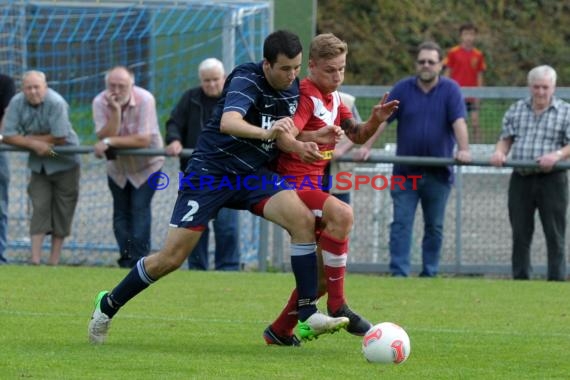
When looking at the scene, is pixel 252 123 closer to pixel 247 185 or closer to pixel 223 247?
pixel 247 185

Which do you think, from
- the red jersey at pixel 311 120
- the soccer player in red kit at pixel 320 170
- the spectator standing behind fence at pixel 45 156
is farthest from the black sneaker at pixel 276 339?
the spectator standing behind fence at pixel 45 156

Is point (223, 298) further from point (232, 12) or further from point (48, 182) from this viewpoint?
point (232, 12)

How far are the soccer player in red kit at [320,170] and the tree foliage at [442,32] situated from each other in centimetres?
1920

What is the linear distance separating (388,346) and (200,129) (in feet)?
21.5

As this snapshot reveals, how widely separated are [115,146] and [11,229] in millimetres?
2099

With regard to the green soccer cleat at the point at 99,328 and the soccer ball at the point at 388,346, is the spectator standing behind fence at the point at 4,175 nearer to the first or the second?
the green soccer cleat at the point at 99,328

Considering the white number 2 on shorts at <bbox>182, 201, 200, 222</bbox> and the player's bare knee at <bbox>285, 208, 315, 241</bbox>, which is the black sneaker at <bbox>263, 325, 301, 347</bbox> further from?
the white number 2 on shorts at <bbox>182, 201, 200, 222</bbox>

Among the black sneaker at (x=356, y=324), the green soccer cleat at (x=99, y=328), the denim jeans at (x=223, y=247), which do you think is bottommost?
the denim jeans at (x=223, y=247)

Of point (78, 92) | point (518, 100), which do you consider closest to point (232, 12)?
point (78, 92)

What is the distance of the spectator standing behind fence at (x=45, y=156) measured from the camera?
13297 mm

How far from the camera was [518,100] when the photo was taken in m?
13.6

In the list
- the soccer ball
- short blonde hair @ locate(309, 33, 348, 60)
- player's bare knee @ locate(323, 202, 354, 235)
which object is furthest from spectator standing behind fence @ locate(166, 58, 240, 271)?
the soccer ball

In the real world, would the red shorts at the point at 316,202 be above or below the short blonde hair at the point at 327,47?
below

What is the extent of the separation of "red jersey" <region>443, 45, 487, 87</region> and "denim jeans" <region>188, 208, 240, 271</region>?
5.90 metres
